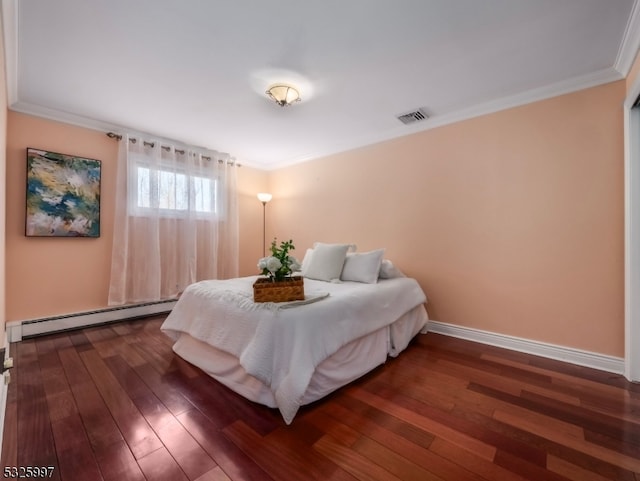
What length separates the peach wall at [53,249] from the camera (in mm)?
2699

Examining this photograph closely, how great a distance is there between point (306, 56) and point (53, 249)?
326 cm

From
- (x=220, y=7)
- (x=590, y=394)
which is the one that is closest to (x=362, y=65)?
(x=220, y=7)

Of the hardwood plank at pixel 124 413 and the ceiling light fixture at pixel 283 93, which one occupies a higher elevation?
the ceiling light fixture at pixel 283 93

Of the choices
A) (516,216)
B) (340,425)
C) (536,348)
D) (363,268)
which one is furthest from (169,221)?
(536,348)

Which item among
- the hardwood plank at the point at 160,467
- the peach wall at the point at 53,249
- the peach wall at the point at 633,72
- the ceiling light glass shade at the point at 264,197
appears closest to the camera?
the hardwood plank at the point at 160,467

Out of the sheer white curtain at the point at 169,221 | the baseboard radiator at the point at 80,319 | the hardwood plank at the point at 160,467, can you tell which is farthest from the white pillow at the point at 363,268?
the baseboard radiator at the point at 80,319

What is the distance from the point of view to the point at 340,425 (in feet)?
5.05

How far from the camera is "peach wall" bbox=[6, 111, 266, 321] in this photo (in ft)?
8.86

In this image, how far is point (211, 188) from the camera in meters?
4.05

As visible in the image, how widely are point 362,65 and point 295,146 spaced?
197cm

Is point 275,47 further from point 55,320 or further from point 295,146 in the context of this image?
point 55,320

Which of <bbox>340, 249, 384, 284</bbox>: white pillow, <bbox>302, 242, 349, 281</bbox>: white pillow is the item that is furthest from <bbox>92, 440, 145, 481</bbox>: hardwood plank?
<bbox>340, 249, 384, 284</bbox>: white pillow

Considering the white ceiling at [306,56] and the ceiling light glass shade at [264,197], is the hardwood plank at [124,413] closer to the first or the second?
the white ceiling at [306,56]

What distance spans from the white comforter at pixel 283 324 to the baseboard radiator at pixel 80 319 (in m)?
1.36
